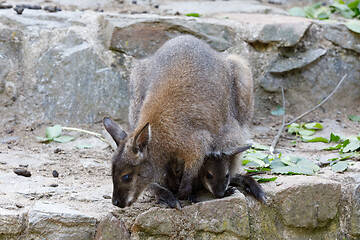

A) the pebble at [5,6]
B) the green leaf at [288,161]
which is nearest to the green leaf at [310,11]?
the green leaf at [288,161]

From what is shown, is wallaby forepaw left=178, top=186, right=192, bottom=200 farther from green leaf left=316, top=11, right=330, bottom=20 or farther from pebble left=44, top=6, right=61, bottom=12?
green leaf left=316, top=11, right=330, bottom=20

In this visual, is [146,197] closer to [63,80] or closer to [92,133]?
[92,133]

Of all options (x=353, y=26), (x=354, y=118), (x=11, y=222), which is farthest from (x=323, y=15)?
(x=11, y=222)

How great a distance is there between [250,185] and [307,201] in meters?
0.49

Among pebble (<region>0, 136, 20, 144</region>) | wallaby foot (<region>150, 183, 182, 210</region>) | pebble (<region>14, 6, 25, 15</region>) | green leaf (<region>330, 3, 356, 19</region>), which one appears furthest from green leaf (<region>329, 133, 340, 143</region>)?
pebble (<region>14, 6, 25, 15</region>)

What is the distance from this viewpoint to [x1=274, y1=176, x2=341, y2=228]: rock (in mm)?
4449

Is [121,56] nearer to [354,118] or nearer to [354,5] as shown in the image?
[354,118]

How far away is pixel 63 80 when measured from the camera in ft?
20.8

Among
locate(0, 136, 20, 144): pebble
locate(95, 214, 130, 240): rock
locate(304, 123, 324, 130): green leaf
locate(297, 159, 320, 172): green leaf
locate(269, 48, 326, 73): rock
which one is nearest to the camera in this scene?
locate(95, 214, 130, 240): rock

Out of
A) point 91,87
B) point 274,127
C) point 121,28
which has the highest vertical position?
point 121,28

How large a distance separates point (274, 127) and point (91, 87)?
7.60 ft

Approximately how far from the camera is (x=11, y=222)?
3.93 meters

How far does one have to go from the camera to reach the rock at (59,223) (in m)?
3.95

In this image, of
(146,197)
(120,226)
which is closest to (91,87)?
(146,197)
